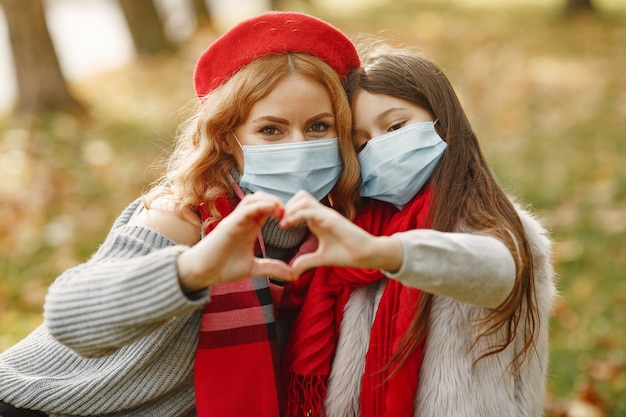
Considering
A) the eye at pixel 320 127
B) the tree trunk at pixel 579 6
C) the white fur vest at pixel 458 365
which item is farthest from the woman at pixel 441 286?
the tree trunk at pixel 579 6

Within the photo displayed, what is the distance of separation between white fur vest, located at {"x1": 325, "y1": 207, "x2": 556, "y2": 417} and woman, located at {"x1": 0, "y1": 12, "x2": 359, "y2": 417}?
272 millimetres

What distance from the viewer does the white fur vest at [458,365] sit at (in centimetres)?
245

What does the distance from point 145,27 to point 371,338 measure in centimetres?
1020

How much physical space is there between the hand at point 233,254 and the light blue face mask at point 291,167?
1.99ft

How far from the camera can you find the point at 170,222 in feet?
8.70

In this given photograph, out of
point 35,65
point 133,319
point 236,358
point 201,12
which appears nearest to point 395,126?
point 236,358

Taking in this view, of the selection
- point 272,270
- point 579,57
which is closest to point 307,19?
point 272,270

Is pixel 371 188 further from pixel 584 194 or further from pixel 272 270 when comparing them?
pixel 584 194

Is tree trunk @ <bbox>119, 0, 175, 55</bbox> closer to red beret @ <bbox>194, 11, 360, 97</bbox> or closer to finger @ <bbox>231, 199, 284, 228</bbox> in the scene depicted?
red beret @ <bbox>194, 11, 360, 97</bbox>

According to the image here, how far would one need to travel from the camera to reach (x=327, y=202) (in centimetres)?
294

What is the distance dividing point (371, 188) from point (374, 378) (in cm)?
70

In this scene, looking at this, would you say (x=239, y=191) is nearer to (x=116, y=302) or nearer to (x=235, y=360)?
(x=235, y=360)

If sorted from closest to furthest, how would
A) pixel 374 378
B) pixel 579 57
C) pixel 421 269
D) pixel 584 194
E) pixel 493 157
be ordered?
pixel 421 269, pixel 374 378, pixel 584 194, pixel 493 157, pixel 579 57

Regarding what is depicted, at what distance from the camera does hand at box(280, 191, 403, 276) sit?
201 cm
